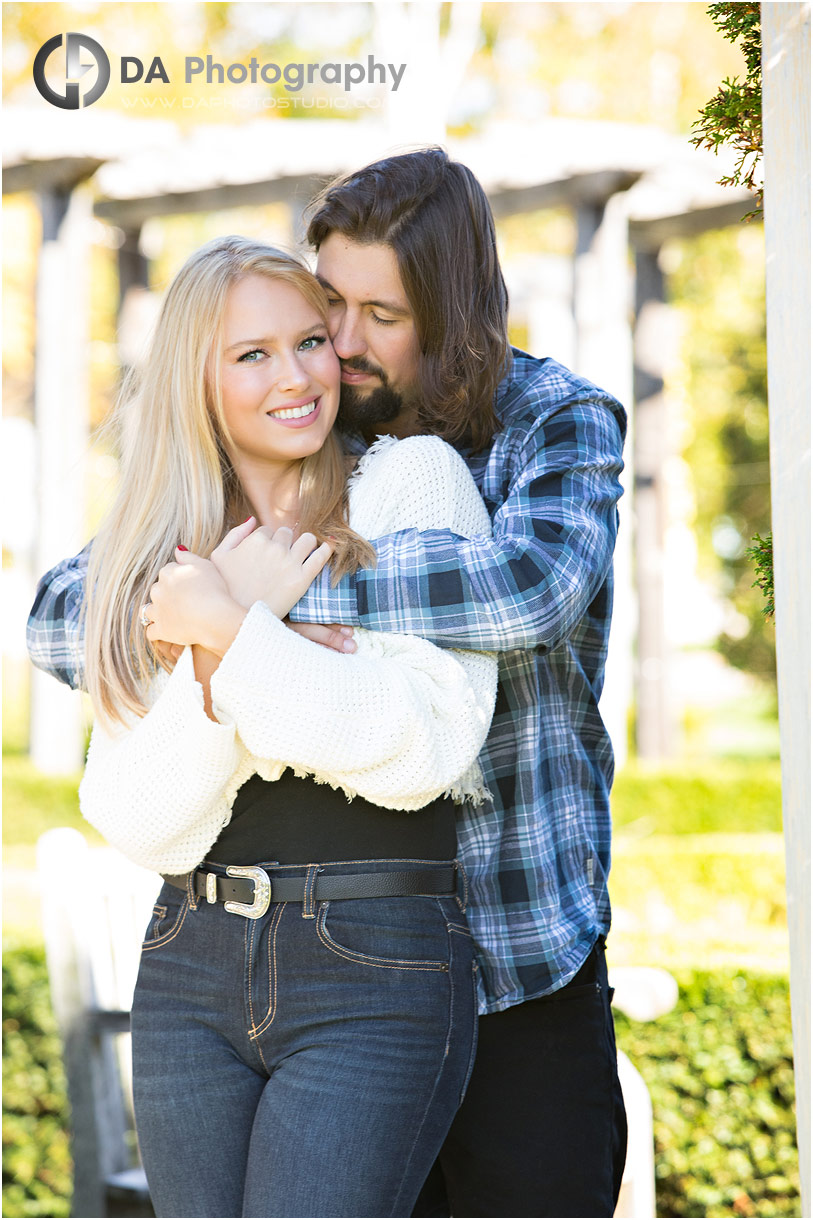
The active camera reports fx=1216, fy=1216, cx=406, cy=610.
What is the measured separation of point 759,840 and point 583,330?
3.10 m

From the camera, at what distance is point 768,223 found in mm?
1682

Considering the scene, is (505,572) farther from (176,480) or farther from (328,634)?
(176,480)

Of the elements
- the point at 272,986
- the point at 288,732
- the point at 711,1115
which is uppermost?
the point at 288,732

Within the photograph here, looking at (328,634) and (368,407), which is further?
(368,407)

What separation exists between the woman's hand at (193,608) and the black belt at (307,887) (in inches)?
13.7

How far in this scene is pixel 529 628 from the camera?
184cm

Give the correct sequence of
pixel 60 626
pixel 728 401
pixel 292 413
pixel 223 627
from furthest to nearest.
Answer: pixel 728 401
pixel 60 626
pixel 292 413
pixel 223 627

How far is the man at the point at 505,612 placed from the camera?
1.88 m

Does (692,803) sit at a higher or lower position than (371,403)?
lower

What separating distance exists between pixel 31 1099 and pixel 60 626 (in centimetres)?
261

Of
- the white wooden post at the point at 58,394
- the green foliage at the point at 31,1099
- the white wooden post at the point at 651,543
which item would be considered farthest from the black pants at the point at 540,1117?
the white wooden post at the point at 651,543

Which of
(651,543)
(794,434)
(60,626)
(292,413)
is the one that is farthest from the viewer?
(651,543)

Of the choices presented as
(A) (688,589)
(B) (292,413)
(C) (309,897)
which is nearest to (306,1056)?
(C) (309,897)

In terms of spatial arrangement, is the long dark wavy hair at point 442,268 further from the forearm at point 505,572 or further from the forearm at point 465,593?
the forearm at point 465,593
